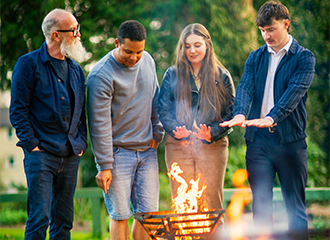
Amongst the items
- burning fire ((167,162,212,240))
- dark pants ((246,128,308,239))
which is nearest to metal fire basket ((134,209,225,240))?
burning fire ((167,162,212,240))

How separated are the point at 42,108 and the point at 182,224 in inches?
54.6

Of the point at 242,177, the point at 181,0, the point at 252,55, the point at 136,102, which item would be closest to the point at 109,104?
the point at 136,102

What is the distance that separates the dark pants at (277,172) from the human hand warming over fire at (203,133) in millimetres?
370

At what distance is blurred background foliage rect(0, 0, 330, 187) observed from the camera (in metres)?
6.41

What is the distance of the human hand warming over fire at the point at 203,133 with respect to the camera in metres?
3.07

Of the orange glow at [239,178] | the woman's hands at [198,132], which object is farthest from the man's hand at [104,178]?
the orange glow at [239,178]

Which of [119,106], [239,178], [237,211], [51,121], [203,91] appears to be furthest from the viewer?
[239,178]

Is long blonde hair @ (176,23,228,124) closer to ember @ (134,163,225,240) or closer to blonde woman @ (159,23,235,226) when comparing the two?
blonde woman @ (159,23,235,226)

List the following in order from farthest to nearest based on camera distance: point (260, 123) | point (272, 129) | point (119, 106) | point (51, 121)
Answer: point (119, 106), point (272, 129), point (51, 121), point (260, 123)

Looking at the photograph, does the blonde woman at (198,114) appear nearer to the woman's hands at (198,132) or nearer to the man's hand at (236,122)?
the woman's hands at (198,132)

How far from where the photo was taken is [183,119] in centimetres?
326

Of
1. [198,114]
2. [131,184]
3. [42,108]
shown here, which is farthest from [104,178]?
[198,114]

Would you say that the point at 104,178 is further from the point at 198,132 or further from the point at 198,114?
the point at 198,114

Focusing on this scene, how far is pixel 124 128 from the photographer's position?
307cm
